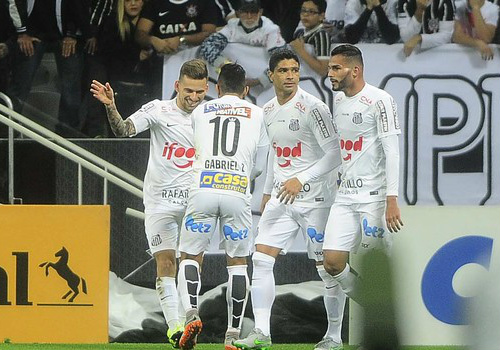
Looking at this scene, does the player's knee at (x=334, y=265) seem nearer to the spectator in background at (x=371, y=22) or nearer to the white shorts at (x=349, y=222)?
the white shorts at (x=349, y=222)

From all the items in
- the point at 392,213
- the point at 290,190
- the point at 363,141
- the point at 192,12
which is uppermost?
the point at 192,12

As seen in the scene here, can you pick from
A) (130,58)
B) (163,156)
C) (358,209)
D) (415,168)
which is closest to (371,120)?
(358,209)

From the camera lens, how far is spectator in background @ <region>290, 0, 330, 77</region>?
9.10m

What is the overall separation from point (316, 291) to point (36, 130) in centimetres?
284

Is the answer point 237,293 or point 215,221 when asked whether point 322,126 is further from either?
point 237,293

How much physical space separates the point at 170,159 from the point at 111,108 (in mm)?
809

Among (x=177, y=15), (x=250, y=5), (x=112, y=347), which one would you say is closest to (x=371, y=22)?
(x=250, y=5)

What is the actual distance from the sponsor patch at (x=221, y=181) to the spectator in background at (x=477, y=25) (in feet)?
10.2

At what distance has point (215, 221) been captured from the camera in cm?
705

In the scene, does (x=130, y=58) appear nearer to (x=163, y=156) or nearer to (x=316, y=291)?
(x=163, y=156)

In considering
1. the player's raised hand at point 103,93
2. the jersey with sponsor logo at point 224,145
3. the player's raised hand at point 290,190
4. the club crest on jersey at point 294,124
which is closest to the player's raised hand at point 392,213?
the player's raised hand at point 290,190

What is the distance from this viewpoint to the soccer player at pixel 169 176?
24.9 feet

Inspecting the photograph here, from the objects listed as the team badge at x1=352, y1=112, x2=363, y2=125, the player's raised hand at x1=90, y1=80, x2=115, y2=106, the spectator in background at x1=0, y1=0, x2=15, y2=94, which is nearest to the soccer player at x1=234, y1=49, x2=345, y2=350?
the team badge at x1=352, y1=112, x2=363, y2=125

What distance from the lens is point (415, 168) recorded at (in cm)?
914
